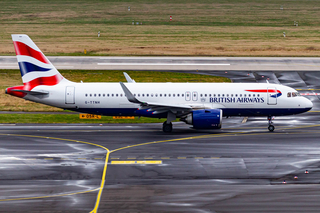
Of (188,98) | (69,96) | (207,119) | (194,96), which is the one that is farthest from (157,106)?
(69,96)

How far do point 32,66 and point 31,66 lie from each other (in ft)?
0.29

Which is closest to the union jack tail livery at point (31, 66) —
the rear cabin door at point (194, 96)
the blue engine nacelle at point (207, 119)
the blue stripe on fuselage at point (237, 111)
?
the blue stripe on fuselage at point (237, 111)

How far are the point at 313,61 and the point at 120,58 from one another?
33806mm

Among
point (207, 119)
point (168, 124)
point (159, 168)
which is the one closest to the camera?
point (159, 168)

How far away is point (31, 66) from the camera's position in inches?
1594

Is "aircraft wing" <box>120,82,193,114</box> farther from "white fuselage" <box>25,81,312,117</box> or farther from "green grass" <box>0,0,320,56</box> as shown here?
"green grass" <box>0,0,320,56</box>

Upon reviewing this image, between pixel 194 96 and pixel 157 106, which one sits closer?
pixel 157 106

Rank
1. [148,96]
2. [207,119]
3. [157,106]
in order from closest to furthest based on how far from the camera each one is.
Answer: [207,119]
[157,106]
[148,96]

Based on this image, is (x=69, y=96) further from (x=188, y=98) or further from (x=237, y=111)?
(x=237, y=111)

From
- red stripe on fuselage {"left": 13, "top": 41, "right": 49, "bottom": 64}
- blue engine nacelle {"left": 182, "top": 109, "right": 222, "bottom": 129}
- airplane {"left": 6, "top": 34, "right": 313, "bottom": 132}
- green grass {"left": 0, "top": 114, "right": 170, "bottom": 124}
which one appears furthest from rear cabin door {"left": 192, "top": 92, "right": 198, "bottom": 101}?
red stripe on fuselage {"left": 13, "top": 41, "right": 49, "bottom": 64}

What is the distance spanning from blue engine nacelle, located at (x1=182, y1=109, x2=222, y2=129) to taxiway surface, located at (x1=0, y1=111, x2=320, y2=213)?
108cm

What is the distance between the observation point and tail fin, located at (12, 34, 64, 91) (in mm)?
40088

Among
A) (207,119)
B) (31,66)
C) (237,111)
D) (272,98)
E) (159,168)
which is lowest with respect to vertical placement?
(159,168)

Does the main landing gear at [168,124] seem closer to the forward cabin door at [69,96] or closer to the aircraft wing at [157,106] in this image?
the aircraft wing at [157,106]
